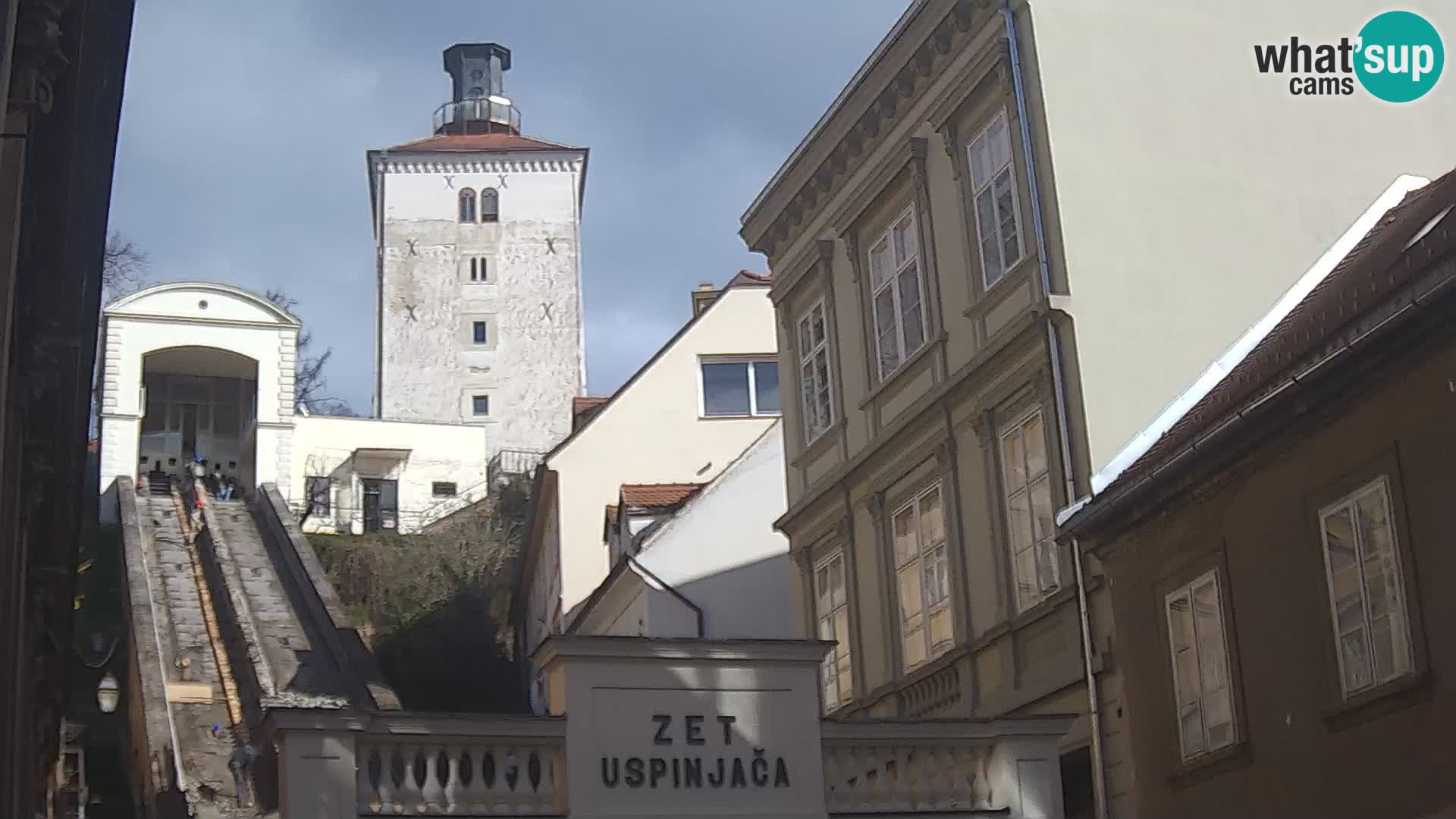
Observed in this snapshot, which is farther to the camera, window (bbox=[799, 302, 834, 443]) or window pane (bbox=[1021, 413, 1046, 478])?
window (bbox=[799, 302, 834, 443])

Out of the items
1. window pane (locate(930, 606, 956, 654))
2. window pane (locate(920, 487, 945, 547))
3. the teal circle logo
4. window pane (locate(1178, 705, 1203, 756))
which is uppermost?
the teal circle logo

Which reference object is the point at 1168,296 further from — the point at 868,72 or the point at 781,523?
the point at 781,523

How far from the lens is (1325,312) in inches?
644

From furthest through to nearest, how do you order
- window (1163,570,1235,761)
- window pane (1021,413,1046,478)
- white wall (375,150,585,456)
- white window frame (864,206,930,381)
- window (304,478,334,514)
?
white wall (375,150,585,456), window (304,478,334,514), white window frame (864,206,930,381), window pane (1021,413,1046,478), window (1163,570,1235,761)

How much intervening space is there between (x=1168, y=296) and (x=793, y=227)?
7549 mm

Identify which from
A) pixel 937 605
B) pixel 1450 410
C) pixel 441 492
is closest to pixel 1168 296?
pixel 937 605

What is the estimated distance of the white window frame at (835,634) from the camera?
23750mm

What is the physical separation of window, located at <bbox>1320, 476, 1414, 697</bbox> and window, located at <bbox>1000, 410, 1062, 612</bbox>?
4.20 meters

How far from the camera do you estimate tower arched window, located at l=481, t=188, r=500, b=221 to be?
83375 mm

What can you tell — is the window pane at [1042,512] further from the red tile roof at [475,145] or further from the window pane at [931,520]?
the red tile roof at [475,145]

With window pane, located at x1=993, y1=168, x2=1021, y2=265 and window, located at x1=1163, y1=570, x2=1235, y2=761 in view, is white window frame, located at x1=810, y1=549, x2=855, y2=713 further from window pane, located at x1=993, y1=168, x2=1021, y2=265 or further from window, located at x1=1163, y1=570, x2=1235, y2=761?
window, located at x1=1163, y1=570, x2=1235, y2=761

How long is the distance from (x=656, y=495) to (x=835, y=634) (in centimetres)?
840

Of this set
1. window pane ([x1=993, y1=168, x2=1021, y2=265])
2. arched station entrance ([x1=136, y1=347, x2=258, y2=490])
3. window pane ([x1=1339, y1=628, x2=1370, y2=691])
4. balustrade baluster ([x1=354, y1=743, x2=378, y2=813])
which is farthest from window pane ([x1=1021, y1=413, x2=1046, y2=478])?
arched station entrance ([x1=136, y1=347, x2=258, y2=490])

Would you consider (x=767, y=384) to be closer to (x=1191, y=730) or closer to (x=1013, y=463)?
(x=1013, y=463)
